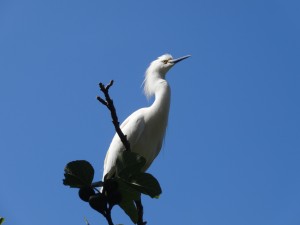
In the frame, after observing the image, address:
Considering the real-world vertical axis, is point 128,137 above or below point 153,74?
below

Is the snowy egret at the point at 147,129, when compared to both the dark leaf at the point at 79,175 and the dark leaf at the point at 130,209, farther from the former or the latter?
the dark leaf at the point at 79,175

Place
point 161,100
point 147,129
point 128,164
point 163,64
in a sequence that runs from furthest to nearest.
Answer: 1. point 163,64
2. point 161,100
3. point 147,129
4. point 128,164

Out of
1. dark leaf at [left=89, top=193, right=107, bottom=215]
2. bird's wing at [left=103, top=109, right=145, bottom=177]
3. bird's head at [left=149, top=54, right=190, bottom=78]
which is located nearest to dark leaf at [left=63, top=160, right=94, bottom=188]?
dark leaf at [left=89, top=193, right=107, bottom=215]

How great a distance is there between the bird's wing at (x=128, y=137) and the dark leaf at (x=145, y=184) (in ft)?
11.7

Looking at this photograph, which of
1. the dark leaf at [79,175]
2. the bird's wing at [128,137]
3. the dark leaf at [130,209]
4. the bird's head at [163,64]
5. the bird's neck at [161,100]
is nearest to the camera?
the dark leaf at [79,175]

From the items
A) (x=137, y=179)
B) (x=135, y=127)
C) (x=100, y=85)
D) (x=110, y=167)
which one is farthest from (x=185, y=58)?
(x=137, y=179)

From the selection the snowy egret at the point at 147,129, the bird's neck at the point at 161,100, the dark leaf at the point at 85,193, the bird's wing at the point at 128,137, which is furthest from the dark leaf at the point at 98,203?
the bird's neck at the point at 161,100

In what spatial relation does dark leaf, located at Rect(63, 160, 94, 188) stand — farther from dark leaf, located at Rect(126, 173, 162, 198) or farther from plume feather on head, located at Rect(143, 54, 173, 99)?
plume feather on head, located at Rect(143, 54, 173, 99)

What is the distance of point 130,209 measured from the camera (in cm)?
242

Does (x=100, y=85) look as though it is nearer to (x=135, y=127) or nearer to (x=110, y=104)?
(x=110, y=104)

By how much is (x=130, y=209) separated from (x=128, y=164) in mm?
345

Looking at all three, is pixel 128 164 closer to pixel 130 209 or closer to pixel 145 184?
pixel 145 184

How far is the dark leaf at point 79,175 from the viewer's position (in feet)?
6.79

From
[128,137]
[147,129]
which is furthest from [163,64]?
[128,137]
